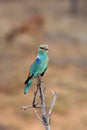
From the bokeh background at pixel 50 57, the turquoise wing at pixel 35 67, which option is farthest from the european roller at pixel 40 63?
the bokeh background at pixel 50 57

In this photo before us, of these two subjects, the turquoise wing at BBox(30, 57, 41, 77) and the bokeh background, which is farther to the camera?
the bokeh background

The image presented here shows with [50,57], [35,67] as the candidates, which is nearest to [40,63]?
[35,67]

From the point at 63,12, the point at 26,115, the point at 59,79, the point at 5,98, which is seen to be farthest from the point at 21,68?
the point at 63,12

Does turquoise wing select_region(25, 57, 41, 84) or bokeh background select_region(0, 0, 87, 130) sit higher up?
bokeh background select_region(0, 0, 87, 130)

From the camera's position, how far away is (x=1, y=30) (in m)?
27.7

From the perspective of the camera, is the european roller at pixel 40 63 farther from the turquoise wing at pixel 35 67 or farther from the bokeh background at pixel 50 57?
the bokeh background at pixel 50 57

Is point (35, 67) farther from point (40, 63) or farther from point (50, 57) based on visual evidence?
point (50, 57)

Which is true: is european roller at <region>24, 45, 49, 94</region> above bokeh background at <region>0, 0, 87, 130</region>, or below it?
below

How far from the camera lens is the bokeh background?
53.6 feet

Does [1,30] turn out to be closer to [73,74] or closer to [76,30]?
[76,30]

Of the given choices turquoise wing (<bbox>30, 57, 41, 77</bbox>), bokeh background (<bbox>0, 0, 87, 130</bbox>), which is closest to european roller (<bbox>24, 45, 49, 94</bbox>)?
turquoise wing (<bbox>30, 57, 41, 77</bbox>)

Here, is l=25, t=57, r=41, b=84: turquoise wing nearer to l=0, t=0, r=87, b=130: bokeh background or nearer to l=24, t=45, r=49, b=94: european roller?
l=24, t=45, r=49, b=94: european roller

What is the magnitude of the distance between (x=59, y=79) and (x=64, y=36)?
712 centimetres

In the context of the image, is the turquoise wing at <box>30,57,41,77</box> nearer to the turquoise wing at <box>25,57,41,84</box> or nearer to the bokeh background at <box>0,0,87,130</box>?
the turquoise wing at <box>25,57,41,84</box>
